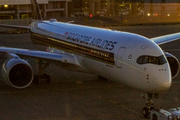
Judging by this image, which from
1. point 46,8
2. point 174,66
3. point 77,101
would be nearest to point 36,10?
point 77,101

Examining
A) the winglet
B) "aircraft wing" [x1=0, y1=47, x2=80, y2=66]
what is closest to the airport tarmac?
"aircraft wing" [x1=0, y1=47, x2=80, y2=66]

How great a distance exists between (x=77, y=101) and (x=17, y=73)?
11.8 ft

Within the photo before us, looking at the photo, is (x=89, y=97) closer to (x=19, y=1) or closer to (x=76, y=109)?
(x=76, y=109)

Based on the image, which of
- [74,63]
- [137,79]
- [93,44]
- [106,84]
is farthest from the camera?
[106,84]

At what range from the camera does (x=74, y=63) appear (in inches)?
657

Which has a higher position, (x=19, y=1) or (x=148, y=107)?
(x=19, y=1)

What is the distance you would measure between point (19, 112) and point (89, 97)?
11.9ft

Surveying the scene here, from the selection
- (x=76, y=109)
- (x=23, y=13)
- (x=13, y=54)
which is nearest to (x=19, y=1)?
(x=23, y=13)

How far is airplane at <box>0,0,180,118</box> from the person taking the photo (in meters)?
11.8

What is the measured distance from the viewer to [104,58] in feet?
45.6

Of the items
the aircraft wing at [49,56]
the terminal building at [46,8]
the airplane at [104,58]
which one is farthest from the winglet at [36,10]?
the terminal building at [46,8]

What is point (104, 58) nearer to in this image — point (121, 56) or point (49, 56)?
point (121, 56)

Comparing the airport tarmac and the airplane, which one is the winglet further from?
the airport tarmac

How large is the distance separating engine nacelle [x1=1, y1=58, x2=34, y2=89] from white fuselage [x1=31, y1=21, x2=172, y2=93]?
255 cm
